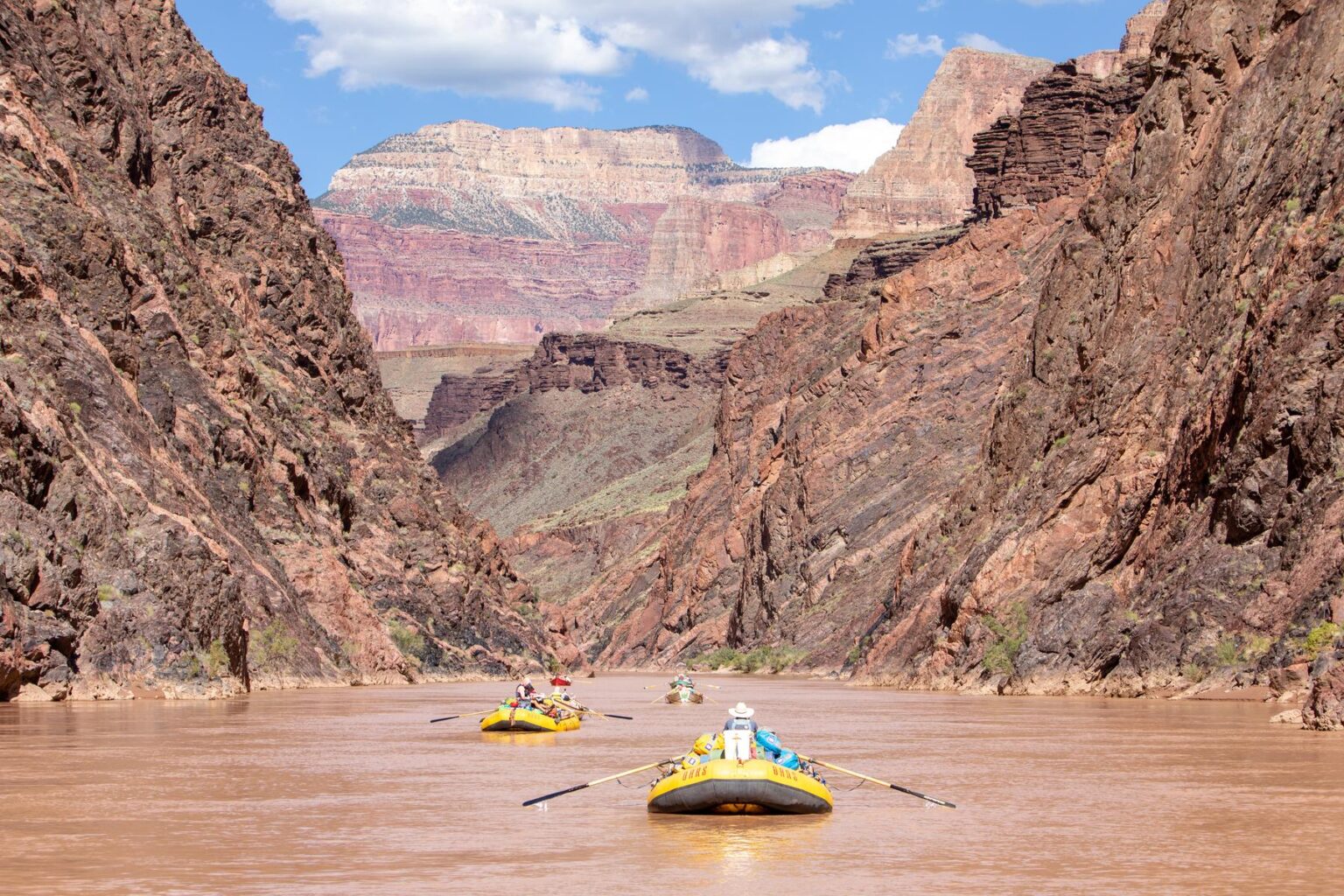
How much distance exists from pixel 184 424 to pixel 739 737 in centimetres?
6424

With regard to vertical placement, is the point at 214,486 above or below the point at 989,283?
below

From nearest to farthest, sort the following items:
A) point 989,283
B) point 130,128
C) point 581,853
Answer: point 581,853 → point 130,128 → point 989,283

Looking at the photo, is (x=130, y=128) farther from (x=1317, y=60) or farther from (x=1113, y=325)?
(x=1317, y=60)

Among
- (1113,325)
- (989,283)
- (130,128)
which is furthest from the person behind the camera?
(989,283)

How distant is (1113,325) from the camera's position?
81875 mm

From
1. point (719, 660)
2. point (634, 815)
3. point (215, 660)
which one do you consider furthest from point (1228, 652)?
point (719, 660)

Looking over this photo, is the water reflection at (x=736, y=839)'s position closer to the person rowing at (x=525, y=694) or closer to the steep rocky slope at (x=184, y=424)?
the person rowing at (x=525, y=694)

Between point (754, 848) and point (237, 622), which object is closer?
point (754, 848)

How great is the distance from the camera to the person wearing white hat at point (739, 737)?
31.2 metres

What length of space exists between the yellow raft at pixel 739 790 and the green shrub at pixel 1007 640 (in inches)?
1709

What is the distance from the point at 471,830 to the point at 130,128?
79.3 m

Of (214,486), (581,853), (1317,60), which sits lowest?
(581,853)

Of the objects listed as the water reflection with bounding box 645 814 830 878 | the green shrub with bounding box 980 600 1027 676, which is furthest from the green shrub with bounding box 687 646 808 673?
the water reflection with bounding box 645 814 830 878

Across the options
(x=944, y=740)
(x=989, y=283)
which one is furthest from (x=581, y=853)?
(x=989, y=283)
